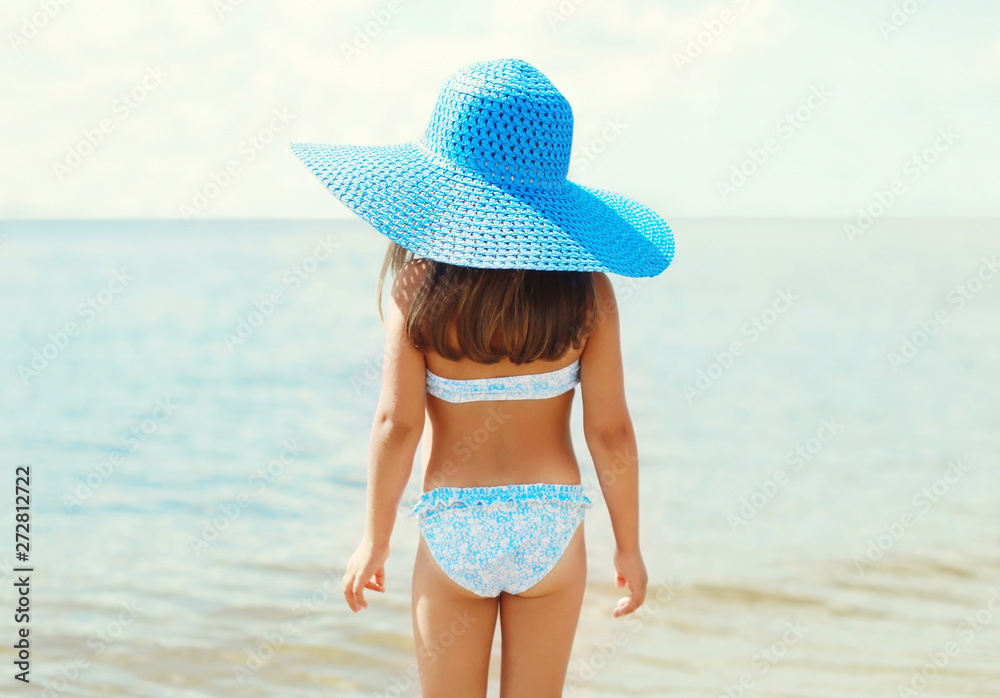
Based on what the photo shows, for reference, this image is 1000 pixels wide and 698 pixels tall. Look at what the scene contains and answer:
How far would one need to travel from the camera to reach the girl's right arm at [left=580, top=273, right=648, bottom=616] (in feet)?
6.53

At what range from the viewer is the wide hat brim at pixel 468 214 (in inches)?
70.4

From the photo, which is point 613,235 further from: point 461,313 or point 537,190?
point 461,313

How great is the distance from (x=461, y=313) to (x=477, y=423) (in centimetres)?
27

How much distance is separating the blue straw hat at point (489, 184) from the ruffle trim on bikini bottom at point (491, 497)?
51 centimetres

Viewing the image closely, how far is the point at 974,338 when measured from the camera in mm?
11070

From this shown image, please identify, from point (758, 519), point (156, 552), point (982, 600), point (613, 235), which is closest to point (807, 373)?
point (758, 519)
